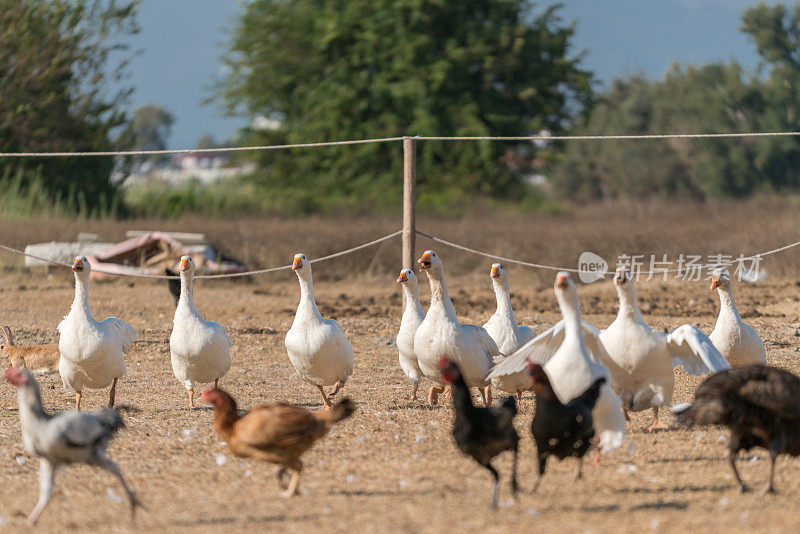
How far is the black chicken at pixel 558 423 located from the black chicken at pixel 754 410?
0.54 meters

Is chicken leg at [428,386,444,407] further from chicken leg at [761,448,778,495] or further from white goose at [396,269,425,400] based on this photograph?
chicken leg at [761,448,778,495]

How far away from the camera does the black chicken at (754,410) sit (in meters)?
5.22

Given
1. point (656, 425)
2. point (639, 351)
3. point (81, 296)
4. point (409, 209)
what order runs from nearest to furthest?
point (639, 351), point (656, 425), point (81, 296), point (409, 209)

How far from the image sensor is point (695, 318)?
43.8 feet

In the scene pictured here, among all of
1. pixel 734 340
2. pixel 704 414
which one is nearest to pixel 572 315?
pixel 704 414

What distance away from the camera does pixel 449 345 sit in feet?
24.6

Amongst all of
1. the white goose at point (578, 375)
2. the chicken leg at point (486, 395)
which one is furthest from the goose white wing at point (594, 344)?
the chicken leg at point (486, 395)

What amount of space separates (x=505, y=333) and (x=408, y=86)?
68.0ft

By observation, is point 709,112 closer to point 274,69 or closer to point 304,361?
point 274,69

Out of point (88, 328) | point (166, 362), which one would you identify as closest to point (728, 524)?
point (88, 328)

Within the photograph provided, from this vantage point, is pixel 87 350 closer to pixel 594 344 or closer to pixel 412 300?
pixel 412 300

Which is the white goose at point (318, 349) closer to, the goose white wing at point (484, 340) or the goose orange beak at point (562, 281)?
the goose white wing at point (484, 340)

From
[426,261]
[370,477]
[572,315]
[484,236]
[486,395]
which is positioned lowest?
[370,477]

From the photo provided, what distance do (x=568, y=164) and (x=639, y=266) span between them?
30.1 m
